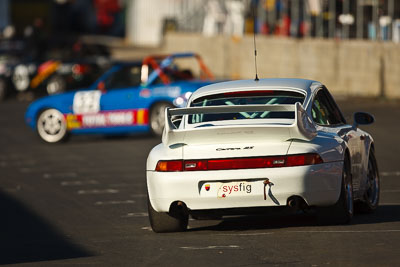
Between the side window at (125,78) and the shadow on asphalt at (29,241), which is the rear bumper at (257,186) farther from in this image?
the side window at (125,78)

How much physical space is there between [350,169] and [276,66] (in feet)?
81.9

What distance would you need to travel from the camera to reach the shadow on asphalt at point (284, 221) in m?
10.3

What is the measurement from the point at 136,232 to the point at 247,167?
1.45 meters

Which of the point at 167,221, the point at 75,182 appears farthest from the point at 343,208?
the point at 75,182

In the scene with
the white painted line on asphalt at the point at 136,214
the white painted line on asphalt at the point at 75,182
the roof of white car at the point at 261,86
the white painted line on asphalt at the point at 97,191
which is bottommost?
the white painted line on asphalt at the point at 75,182

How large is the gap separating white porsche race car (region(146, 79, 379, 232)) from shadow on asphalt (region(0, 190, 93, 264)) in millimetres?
852

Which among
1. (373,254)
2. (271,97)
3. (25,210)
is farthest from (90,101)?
(373,254)

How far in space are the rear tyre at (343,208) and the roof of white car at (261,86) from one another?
863 millimetres

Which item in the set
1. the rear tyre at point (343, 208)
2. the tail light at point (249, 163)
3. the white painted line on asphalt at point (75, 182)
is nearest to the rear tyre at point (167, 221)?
the tail light at point (249, 163)

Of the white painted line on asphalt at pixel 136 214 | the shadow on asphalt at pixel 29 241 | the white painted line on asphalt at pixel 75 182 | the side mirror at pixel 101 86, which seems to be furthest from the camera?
the side mirror at pixel 101 86

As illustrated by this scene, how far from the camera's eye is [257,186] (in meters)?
9.45

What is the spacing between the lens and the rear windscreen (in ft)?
33.8

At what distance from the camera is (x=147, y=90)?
853 inches

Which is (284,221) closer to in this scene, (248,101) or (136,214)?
(248,101)
